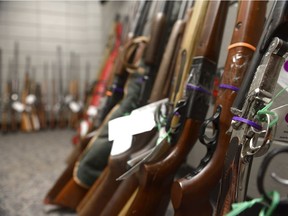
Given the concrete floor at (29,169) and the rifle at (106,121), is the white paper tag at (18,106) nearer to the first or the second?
the concrete floor at (29,169)

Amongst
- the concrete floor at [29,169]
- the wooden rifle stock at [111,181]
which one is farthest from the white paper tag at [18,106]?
the wooden rifle stock at [111,181]

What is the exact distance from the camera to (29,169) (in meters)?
1.74

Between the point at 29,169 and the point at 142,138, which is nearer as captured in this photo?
the point at 142,138

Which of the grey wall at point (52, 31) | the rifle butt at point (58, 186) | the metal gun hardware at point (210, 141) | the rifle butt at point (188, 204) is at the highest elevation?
the grey wall at point (52, 31)

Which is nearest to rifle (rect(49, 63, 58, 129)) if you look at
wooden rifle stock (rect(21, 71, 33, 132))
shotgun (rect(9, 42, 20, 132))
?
wooden rifle stock (rect(21, 71, 33, 132))

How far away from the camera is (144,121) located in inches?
29.2

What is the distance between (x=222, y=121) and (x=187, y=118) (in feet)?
0.41

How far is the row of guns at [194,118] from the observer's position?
1.57 ft

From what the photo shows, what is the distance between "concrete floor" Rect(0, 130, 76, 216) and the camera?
1221mm

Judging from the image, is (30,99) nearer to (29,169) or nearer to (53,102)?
(53,102)

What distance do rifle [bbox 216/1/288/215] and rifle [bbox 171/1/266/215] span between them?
0.06 meters

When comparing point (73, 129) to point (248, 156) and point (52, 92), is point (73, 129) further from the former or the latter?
point (248, 156)

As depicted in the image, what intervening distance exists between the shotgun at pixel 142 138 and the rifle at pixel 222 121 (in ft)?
0.93

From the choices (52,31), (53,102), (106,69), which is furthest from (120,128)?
(52,31)
